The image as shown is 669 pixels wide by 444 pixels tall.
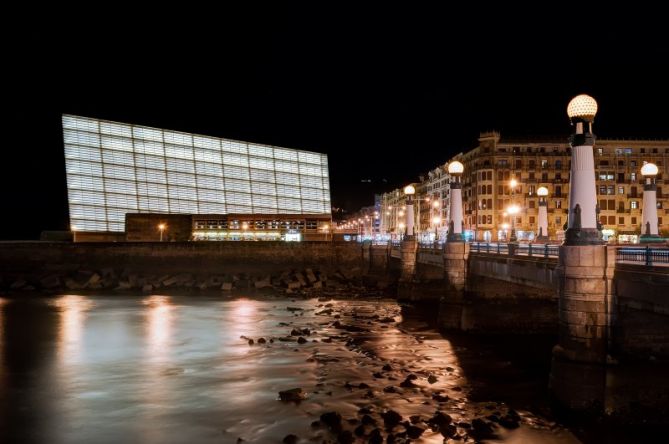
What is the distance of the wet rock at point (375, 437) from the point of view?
55.9 ft

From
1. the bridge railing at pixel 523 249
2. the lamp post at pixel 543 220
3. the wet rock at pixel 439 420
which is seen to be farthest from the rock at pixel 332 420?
the lamp post at pixel 543 220

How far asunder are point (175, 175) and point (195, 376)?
8669 cm

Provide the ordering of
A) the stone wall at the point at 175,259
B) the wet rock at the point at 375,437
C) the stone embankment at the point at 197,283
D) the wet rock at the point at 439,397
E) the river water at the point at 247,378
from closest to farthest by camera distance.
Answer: the wet rock at the point at 375,437, the river water at the point at 247,378, the wet rock at the point at 439,397, the stone embankment at the point at 197,283, the stone wall at the point at 175,259

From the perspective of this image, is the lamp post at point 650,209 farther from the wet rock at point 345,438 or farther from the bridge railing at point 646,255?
the wet rock at point 345,438

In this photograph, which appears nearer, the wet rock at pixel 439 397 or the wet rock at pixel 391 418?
the wet rock at pixel 391 418

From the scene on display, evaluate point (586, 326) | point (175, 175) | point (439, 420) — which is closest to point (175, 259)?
point (175, 175)

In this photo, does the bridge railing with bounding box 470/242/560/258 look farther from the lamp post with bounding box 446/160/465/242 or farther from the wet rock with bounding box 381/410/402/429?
the wet rock with bounding box 381/410/402/429

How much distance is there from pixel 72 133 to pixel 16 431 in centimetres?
9084

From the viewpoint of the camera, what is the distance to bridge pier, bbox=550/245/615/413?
18141mm

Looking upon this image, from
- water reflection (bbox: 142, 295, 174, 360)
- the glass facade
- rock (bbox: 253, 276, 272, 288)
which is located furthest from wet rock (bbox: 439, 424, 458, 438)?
the glass facade

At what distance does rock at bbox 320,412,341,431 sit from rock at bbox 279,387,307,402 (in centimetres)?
277

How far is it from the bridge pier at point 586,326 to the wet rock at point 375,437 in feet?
19.3

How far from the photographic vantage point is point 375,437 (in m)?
17.3

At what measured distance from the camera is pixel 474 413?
19.9m
